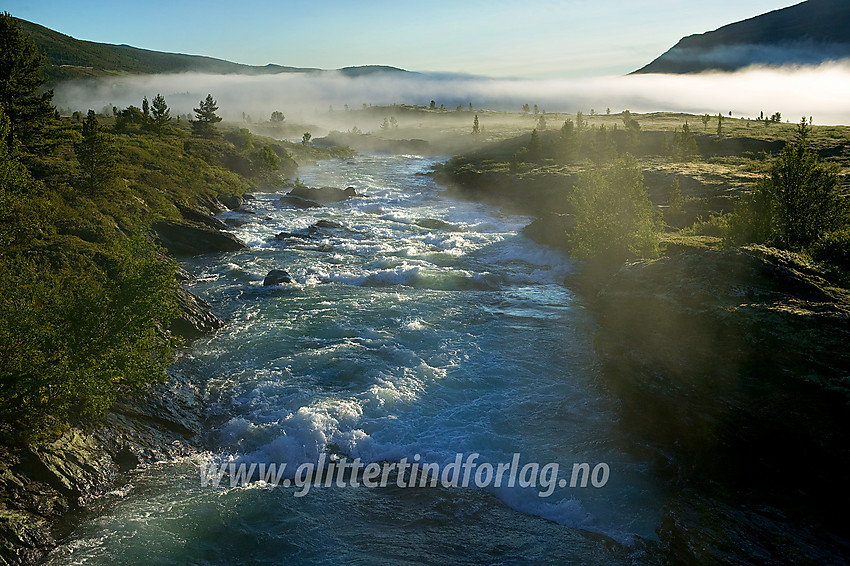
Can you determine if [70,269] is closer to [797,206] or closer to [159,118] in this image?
[797,206]

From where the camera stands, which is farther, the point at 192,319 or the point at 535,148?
the point at 535,148

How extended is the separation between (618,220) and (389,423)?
26.1 metres

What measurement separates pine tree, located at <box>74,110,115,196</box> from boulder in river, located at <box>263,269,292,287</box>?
17.1m

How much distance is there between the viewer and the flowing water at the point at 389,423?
1680 centimetres

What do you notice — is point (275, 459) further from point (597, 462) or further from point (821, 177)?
point (821, 177)

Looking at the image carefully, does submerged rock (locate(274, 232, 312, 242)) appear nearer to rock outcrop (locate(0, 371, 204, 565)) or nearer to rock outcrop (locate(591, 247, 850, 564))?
rock outcrop (locate(0, 371, 204, 565))

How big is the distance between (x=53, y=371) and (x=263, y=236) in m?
42.2

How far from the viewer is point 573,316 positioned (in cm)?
3662

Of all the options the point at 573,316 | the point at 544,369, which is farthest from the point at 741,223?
the point at 544,369

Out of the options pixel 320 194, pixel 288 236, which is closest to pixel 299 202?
pixel 320 194

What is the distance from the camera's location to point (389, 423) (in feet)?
77.2

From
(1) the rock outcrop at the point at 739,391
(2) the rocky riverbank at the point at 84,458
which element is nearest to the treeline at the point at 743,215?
(1) the rock outcrop at the point at 739,391

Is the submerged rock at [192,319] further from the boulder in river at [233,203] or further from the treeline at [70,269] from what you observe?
the boulder in river at [233,203]

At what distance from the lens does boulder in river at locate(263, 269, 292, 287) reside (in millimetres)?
41000
